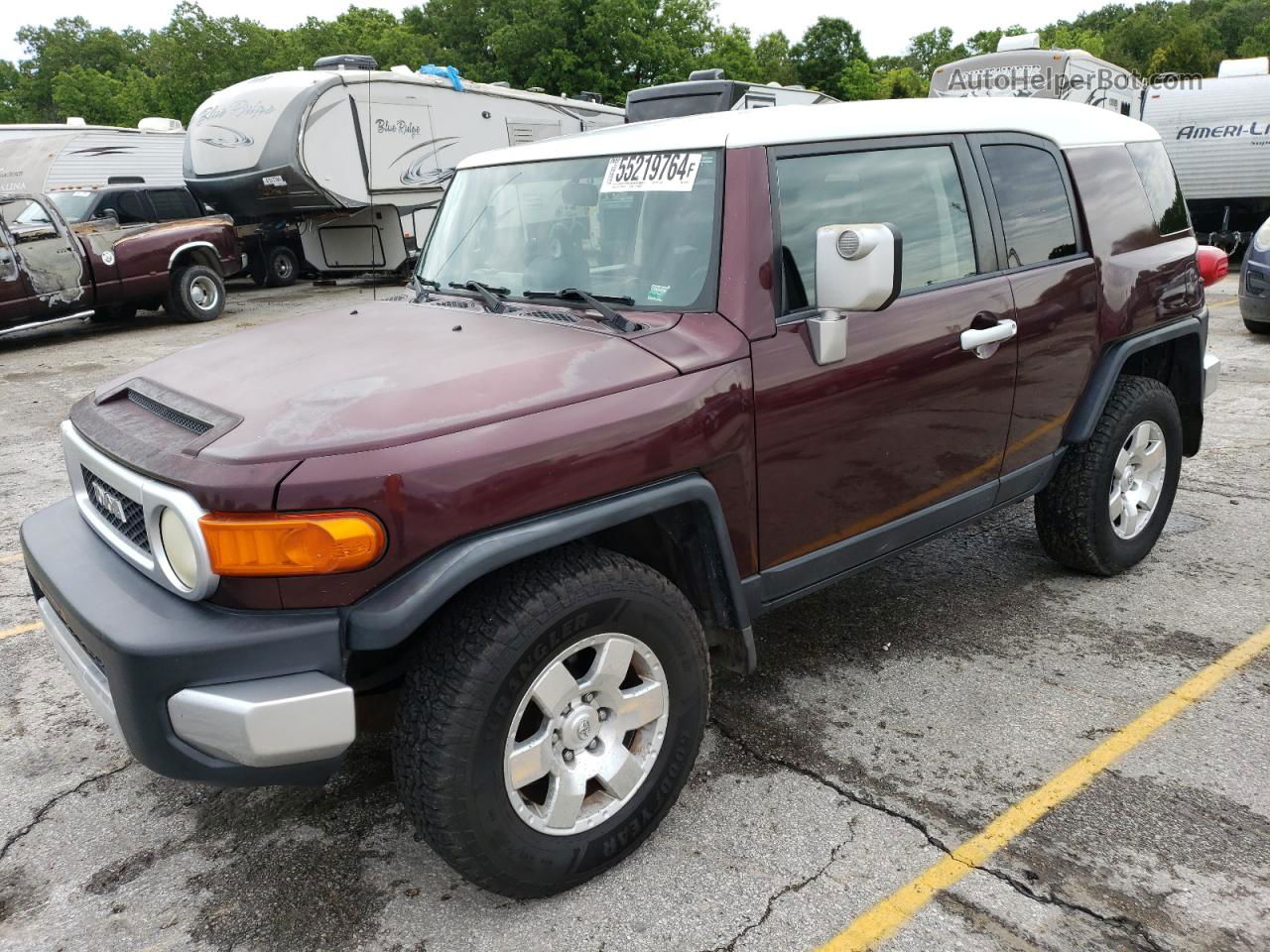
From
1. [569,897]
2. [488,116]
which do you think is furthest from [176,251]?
[569,897]

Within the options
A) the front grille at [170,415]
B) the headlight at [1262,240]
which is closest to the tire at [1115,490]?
the front grille at [170,415]

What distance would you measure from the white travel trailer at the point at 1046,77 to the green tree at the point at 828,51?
42.9 m

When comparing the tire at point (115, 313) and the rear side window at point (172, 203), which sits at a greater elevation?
the rear side window at point (172, 203)

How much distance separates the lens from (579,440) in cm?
232

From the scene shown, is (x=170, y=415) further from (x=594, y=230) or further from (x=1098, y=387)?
(x=1098, y=387)

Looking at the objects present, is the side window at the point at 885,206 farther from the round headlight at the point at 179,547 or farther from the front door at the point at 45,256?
the front door at the point at 45,256

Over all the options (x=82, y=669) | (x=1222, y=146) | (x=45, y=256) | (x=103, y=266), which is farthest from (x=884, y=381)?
(x=1222, y=146)

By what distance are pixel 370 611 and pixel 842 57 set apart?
6256 centimetres

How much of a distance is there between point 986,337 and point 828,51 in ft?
200

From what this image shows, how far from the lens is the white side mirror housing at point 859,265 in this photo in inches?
99.8

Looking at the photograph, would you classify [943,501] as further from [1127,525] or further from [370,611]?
[370,611]

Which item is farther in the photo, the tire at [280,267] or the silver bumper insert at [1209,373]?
the tire at [280,267]

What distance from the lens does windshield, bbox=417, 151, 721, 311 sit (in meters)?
2.83

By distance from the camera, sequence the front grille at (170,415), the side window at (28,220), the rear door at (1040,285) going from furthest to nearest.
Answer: the side window at (28,220)
the rear door at (1040,285)
the front grille at (170,415)
